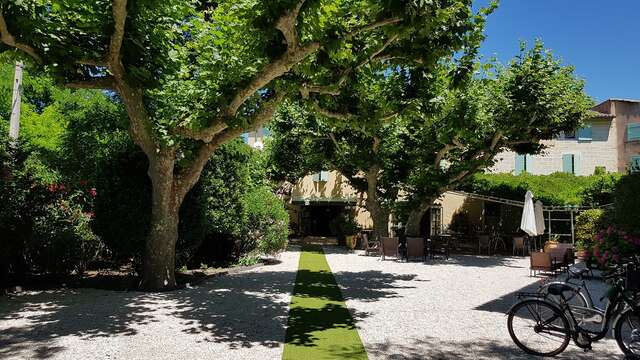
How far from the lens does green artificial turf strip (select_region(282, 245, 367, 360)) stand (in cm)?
551

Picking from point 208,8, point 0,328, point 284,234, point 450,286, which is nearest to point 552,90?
point 450,286

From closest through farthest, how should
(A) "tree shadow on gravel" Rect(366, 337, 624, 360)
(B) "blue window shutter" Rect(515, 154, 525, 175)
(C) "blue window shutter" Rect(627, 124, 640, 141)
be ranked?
(A) "tree shadow on gravel" Rect(366, 337, 624, 360) → (B) "blue window shutter" Rect(515, 154, 525, 175) → (C) "blue window shutter" Rect(627, 124, 640, 141)


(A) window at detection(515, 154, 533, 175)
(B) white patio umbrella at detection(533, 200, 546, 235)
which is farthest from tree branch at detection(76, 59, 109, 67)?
(A) window at detection(515, 154, 533, 175)

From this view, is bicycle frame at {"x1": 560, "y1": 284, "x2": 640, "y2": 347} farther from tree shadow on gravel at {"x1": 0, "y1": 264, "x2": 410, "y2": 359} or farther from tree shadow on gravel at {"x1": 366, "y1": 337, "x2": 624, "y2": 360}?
tree shadow on gravel at {"x1": 0, "y1": 264, "x2": 410, "y2": 359}

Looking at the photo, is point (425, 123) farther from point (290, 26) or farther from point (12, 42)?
point (12, 42)

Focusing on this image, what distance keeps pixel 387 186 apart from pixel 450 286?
11224 millimetres

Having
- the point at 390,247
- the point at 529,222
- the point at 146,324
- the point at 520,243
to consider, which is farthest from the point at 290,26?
the point at 520,243

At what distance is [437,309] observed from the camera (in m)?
8.03

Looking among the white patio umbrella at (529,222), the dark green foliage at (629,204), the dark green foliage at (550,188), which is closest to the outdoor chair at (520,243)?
the dark green foliage at (550,188)

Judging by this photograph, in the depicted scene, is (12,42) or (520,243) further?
(520,243)

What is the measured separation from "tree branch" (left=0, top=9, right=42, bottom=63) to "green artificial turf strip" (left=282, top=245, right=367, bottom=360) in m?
6.27

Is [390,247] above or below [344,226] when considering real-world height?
below

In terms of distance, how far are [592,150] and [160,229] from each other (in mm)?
31605

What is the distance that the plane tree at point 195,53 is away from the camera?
7.18m
